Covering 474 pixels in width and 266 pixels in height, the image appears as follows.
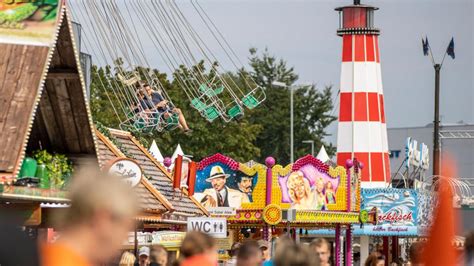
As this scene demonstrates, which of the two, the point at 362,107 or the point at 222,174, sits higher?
the point at 362,107

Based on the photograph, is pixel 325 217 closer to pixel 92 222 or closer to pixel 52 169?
pixel 52 169

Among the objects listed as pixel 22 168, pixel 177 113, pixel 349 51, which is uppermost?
pixel 349 51

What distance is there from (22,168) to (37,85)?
114 centimetres

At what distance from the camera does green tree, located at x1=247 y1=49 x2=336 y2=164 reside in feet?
285

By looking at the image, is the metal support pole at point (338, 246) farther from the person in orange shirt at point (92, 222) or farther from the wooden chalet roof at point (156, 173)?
the person in orange shirt at point (92, 222)

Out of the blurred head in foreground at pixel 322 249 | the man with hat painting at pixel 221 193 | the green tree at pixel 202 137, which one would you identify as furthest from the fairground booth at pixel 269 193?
the green tree at pixel 202 137

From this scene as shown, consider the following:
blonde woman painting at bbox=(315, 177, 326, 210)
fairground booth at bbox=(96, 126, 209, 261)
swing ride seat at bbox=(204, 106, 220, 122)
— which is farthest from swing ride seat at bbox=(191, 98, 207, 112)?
blonde woman painting at bbox=(315, 177, 326, 210)

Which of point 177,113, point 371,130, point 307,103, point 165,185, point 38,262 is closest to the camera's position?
point 38,262

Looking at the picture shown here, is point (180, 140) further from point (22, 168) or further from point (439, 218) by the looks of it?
point (439, 218)

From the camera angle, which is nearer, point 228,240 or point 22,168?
point 22,168

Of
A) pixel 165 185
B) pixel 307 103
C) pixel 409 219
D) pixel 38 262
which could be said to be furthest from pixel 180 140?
pixel 38 262

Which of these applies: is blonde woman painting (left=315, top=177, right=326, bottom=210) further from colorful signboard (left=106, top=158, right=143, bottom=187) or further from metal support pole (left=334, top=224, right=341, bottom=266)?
colorful signboard (left=106, top=158, right=143, bottom=187)

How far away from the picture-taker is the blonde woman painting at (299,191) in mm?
36031

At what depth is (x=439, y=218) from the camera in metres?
4.66
